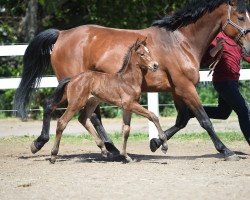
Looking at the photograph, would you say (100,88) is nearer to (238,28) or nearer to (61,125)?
(61,125)

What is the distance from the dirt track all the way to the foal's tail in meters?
0.77

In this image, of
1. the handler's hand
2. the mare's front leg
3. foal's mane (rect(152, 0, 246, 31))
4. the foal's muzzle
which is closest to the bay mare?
foal's mane (rect(152, 0, 246, 31))

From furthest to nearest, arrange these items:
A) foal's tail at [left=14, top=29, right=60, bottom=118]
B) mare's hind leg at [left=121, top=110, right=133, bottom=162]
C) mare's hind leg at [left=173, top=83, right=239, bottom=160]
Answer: foal's tail at [left=14, top=29, right=60, bottom=118], mare's hind leg at [left=173, top=83, right=239, bottom=160], mare's hind leg at [left=121, top=110, right=133, bottom=162]

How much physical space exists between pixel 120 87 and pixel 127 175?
147 cm

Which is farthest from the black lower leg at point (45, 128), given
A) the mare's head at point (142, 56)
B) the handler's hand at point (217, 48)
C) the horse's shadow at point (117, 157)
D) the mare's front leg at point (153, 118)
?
the handler's hand at point (217, 48)

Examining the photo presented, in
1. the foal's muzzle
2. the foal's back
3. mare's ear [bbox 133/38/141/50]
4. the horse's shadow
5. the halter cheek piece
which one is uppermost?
the halter cheek piece

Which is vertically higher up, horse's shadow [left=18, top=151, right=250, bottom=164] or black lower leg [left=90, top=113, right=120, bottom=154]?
black lower leg [left=90, top=113, right=120, bottom=154]

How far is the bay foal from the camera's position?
824 cm

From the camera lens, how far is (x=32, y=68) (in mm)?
9602

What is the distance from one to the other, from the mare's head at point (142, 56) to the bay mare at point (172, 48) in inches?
14.9

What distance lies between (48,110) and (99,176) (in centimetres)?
187

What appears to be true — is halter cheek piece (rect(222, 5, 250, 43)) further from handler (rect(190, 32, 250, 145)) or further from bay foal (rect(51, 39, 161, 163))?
bay foal (rect(51, 39, 161, 163))

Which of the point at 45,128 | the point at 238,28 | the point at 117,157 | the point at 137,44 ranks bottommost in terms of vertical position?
the point at 117,157

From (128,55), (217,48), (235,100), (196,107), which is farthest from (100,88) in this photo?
(235,100)
